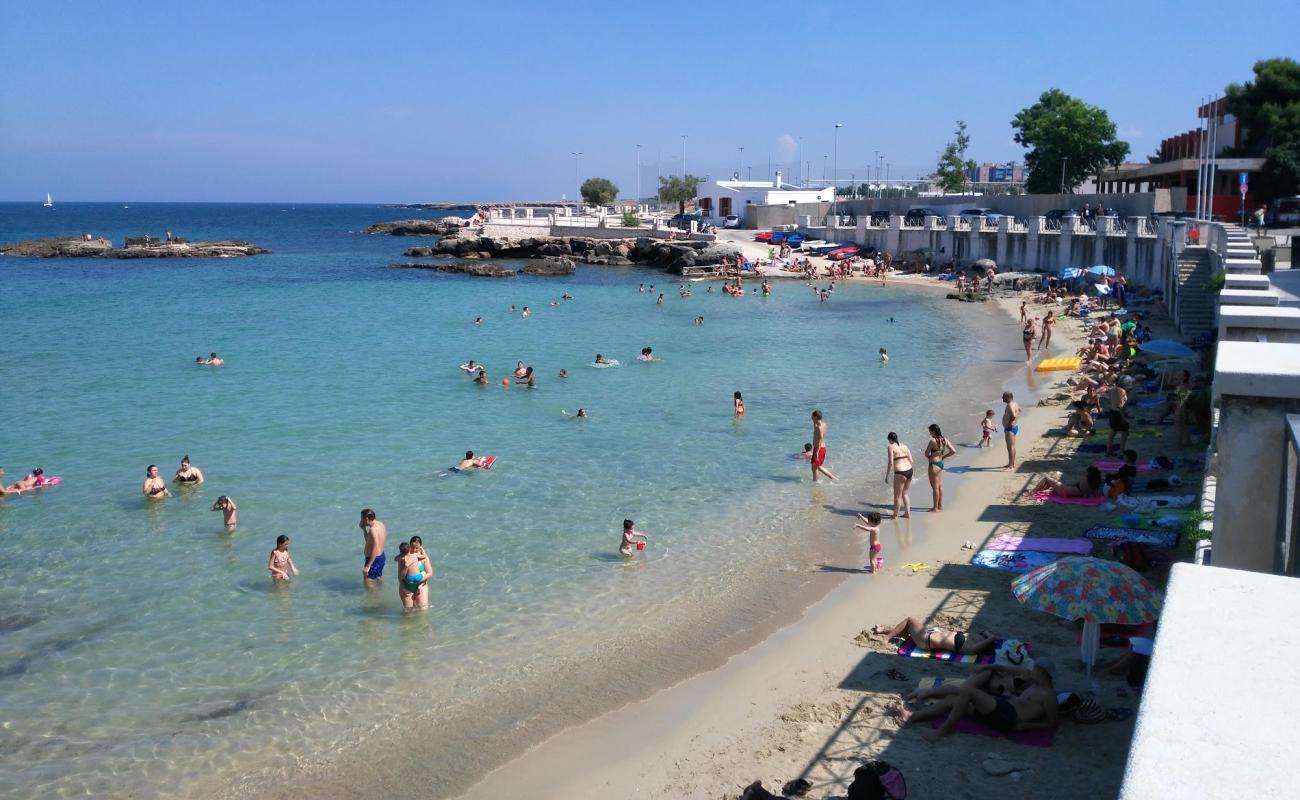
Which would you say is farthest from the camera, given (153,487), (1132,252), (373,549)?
(1132,252)

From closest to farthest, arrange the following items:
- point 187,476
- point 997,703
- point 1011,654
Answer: point 997,703, point 1011,654, point 187,476

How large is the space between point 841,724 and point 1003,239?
39.3 metres

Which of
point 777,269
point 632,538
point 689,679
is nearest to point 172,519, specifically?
point 632,538

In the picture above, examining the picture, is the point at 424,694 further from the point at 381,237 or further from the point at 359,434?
the point at 381,237

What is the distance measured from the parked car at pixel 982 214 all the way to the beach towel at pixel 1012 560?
118 feet

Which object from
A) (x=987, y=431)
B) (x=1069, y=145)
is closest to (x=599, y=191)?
(x=1069, y=145)

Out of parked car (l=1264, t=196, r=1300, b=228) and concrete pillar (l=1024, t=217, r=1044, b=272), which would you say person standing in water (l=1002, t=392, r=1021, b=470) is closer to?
parked car (l=1264, t=196, r=1300, b=228)

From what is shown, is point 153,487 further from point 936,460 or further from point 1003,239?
point 1003,239

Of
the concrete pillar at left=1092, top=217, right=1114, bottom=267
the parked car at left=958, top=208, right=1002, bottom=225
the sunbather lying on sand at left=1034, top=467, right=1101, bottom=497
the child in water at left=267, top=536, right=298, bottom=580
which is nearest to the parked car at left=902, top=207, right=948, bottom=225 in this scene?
the parked car at left=958, top=208, right=1002, bottom=225

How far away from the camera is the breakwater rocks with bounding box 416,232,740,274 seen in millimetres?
54656

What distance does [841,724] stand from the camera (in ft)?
27.3

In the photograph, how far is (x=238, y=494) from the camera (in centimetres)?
1540

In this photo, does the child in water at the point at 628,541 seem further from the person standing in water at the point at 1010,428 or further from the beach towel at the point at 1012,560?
the person standing in water at the point at 1010,428

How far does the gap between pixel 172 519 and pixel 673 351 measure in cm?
1753
